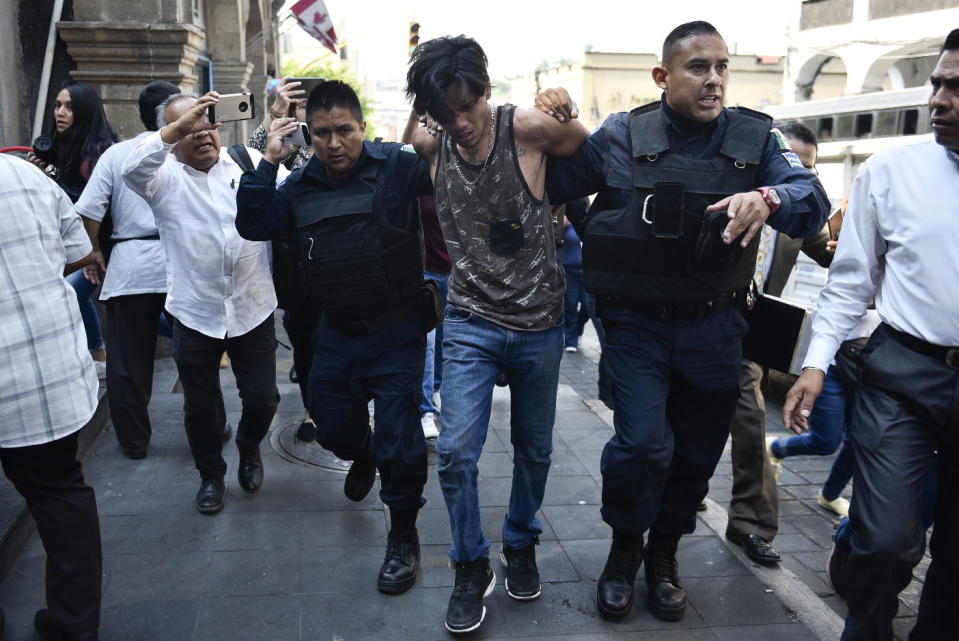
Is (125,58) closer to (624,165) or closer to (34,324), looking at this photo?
(34,324)

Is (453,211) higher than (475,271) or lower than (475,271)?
higher

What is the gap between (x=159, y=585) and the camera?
348 cm

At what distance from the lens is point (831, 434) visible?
14.2ft

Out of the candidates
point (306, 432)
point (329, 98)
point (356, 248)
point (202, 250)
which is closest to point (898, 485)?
point (356, 248)

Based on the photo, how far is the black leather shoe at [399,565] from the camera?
137 inches

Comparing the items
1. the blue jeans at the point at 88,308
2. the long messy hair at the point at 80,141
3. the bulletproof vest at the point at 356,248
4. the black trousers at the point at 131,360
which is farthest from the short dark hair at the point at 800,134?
the blue jeans at the point at 88,308

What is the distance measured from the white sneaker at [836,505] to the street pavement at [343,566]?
2.7 inches

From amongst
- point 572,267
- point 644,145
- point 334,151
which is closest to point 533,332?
point 644,145

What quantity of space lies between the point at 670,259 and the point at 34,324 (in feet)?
7.16

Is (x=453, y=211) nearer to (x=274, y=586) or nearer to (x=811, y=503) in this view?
(x=274, y=586)

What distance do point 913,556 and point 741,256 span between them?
1150mm

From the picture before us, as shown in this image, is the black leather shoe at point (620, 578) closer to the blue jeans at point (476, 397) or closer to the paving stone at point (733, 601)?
the paving stone at point (733, 601)

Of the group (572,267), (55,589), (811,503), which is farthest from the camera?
(572,267)

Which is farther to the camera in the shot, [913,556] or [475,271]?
[475,271]
